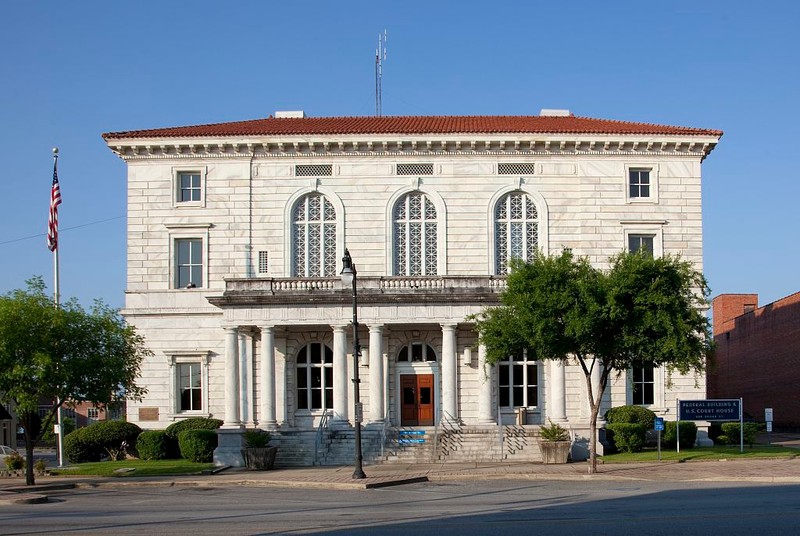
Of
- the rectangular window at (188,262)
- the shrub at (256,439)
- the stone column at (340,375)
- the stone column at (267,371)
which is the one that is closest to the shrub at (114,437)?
the stone column at (267,371)

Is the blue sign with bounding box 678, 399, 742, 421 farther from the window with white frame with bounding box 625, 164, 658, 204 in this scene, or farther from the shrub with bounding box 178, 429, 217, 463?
the shrub with bounding box 178, 429, 217, 463

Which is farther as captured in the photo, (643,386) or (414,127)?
(414,127)

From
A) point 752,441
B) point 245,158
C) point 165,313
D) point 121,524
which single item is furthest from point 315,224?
point 121,524

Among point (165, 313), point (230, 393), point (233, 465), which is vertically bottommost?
point (233, 465)

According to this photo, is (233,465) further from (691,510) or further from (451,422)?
(691,510)

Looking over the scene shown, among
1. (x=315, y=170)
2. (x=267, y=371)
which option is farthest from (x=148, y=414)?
(x=315, y=170)

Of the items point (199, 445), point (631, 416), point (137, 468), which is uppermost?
point (631, 416)

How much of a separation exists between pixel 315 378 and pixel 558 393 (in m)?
10.8

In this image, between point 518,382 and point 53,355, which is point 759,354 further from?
point 53,355

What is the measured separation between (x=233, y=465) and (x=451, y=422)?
9.14 metres

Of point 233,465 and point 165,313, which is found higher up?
point 165,313

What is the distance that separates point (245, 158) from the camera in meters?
45.5

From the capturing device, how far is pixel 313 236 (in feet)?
149

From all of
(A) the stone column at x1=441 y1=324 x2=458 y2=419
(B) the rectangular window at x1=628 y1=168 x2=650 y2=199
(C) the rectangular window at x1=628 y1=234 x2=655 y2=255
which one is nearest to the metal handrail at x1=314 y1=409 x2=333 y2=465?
(A) the stone column at x1=441 y1=324 x2=458 y2=419
